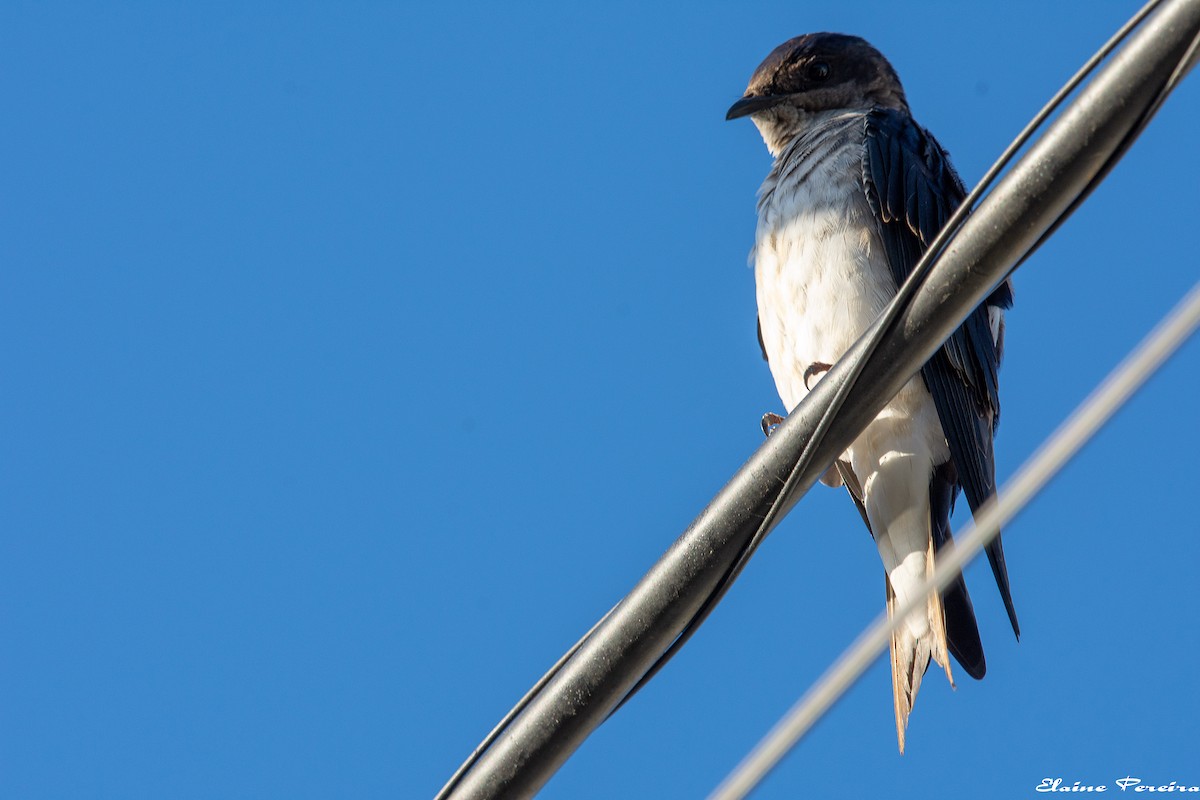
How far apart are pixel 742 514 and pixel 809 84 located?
4486 mm

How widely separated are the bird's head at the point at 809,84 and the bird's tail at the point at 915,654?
9.12 feet

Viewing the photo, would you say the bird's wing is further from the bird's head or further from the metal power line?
the metal power line

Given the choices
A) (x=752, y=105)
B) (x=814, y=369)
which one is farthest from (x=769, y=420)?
(x=752, y=105)

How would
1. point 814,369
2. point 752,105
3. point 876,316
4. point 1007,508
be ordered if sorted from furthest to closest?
point 752,105, point 814,369, point 876,316, point 1007,508

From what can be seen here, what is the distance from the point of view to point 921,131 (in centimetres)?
616

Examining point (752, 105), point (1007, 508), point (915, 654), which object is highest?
point (752, 105)

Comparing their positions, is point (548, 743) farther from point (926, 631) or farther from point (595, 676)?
point (926, 631)

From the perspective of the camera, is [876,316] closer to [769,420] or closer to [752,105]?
[769,420]

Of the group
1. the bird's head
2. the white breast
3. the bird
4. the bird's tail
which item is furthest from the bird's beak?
the bird's tail

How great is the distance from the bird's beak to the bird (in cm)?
71

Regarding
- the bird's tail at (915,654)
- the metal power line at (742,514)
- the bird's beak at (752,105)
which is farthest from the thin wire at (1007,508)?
the bird's beak at (752,105)

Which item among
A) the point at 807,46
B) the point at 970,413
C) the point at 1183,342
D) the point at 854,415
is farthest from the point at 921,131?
the point at 1183,342

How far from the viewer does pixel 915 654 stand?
4.68 metres

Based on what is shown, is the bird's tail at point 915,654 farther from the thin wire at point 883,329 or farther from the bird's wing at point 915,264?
the thin wire at point 883,329
